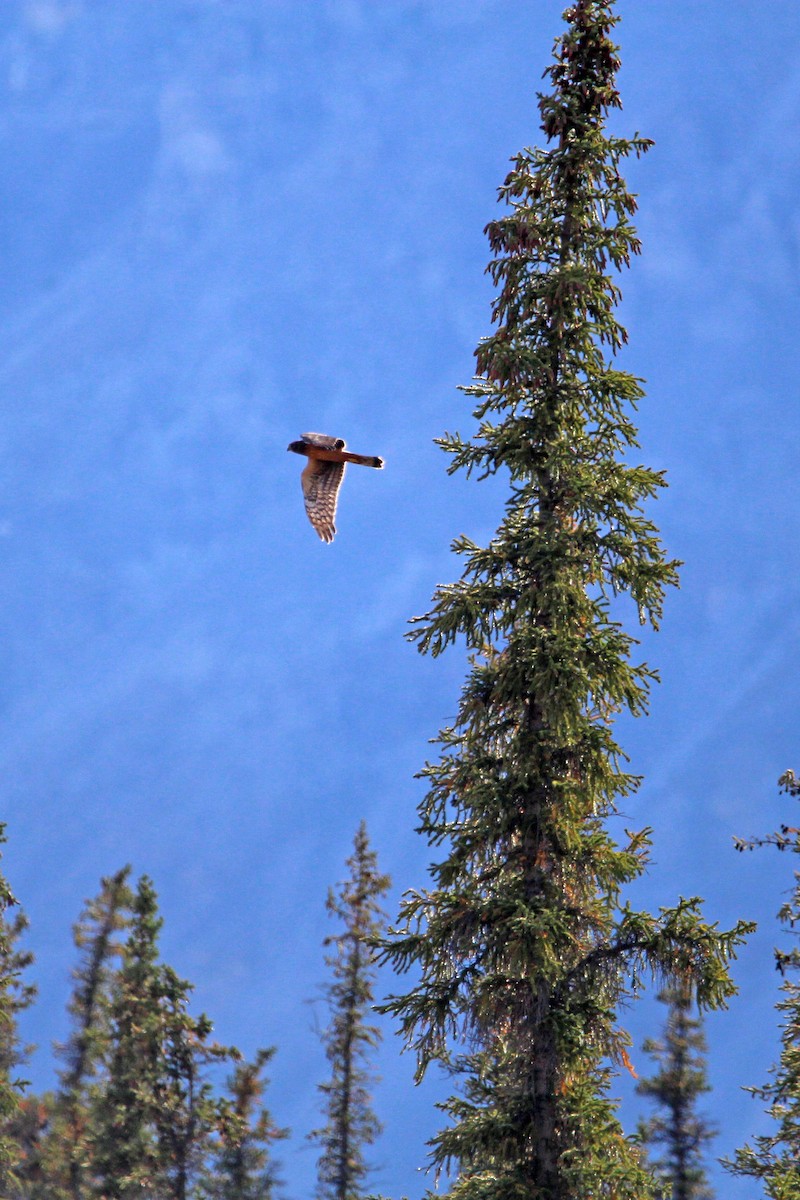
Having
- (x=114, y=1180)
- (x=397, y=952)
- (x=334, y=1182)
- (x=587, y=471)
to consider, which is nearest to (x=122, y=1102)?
(x=114, y=1180)

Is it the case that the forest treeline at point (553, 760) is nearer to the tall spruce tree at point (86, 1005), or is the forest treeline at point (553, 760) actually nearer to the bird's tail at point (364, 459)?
the bird's tail at point (364, 459)

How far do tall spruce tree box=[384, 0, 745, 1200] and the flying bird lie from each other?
533cm

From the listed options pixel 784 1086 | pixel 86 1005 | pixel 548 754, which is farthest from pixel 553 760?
pixel 86 1005

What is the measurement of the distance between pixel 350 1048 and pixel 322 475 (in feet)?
42.5

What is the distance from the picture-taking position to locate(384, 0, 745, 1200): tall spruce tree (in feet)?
47.6

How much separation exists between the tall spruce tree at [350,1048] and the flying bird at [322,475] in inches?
368

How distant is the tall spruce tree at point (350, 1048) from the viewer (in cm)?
2881

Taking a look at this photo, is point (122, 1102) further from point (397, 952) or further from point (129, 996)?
point (397, 952)

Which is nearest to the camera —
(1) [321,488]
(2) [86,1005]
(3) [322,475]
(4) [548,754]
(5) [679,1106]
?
(4) [548,754]

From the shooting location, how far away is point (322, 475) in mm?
21844

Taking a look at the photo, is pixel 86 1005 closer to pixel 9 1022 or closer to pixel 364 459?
pixel 9 1022

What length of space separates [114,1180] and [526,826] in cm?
2001

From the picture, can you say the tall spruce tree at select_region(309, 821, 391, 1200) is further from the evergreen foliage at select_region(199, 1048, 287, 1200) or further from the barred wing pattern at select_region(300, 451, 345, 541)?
the barred wing pattern at select_region(300, 451, 345, 541)

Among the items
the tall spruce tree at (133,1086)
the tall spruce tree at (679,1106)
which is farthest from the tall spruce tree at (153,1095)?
the tall spruce tree at (679,1106)
